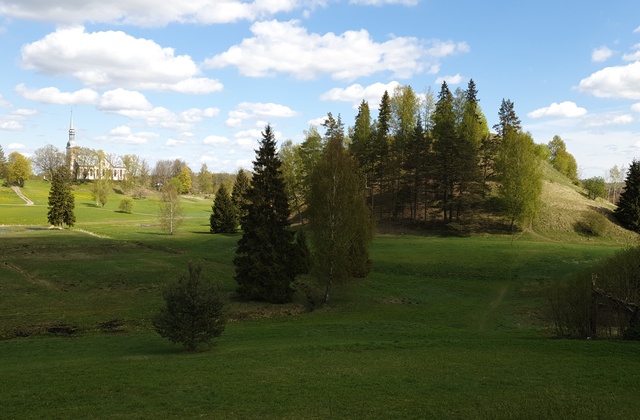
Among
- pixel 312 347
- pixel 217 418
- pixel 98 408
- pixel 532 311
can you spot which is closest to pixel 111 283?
pixel 312 347

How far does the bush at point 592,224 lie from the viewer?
70.1 meters

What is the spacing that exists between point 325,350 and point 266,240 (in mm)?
15963

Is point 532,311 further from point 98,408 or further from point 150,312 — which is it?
point 98,408

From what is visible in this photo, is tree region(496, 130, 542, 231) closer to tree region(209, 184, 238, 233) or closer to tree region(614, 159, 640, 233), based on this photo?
tree region(614, 159, 640, 233)

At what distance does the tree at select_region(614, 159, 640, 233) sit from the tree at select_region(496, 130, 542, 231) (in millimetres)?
16030

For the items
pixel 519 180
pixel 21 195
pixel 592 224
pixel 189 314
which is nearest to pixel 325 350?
pixel 189 314

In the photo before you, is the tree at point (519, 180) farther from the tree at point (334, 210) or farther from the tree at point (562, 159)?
the tree at point (562, 159)

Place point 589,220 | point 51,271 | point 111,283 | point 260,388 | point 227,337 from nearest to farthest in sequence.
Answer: point 260,388 < point 227,337 < point 111,283 < point 51,271 < point 589,220

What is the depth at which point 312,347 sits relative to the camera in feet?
71.8

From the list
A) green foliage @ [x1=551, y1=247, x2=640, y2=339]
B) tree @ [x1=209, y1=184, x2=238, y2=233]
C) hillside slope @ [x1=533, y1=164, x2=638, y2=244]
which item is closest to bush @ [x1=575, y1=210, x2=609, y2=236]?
hillside slope @ [x1=533, y1=164, x2=638, y2=244]

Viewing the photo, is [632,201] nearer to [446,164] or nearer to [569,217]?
Result: [569,217]

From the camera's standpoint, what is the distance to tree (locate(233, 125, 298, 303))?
117 feet

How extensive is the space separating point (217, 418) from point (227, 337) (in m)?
13.1

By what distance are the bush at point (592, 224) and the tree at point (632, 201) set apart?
3292mm
